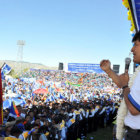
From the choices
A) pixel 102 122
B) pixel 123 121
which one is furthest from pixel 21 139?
pixel 102 122

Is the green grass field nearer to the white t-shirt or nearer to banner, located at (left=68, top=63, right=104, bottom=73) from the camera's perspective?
the white t-shirt

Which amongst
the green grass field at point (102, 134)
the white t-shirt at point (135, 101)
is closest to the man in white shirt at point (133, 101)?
the white t-shirt at point (135, 101)

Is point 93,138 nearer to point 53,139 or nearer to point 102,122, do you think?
point 102,122

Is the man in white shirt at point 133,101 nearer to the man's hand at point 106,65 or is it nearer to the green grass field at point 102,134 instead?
the man's hand at point 106,65

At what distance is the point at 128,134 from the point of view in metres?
1.40

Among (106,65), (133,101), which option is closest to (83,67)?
(106,65)

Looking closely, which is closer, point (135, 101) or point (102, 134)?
point (135, 101)

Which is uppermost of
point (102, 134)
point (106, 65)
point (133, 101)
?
point (106, 65)

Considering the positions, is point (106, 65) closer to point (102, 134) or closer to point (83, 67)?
point (102, 134)

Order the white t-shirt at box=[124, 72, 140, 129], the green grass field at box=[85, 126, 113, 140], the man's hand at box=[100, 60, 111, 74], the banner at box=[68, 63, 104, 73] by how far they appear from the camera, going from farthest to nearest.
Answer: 1. the banner at box=[68, 63, 104, 73]
2. the green grass field at box=[85, 126, 113, 140]
3. the man's hand at box=[100, 60, 111, 74]
4. the white t-shirt at box=[124, 72, 140, 129]

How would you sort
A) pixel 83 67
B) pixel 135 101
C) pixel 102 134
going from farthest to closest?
1. pixel 83 67
2. pixel 102 134
3. pixel 135 101

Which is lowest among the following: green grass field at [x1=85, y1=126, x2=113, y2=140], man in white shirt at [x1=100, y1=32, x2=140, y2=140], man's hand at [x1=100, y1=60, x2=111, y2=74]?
green grass field at [x1=85, y1=126, x2=113, y2=140]

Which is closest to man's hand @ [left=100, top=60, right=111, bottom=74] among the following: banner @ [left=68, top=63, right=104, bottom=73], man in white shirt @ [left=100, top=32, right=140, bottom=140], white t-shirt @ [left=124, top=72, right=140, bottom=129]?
man in white shirt @ [left=100, top=32, right=140, bottom=140]

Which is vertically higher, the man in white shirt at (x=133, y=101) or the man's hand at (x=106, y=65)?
the man's hand at (x=106, y=65)
